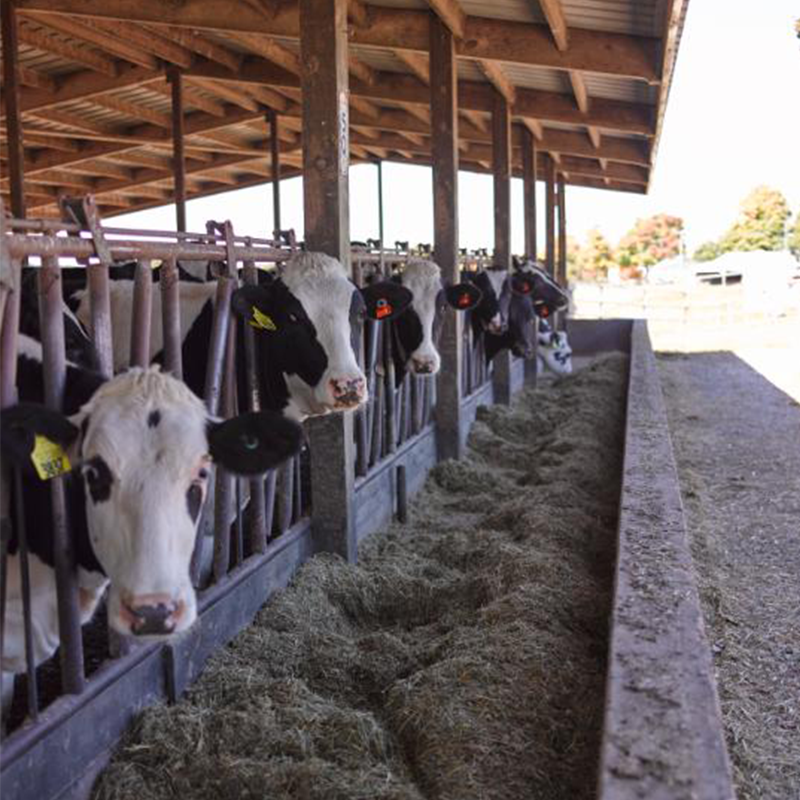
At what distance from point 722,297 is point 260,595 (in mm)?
36961

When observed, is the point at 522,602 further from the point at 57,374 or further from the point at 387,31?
the point at 387,31

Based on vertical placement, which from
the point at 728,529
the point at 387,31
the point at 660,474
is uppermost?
the point at 387,31

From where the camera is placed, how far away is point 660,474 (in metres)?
5.98

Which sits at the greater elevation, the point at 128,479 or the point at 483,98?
the point at 483,98

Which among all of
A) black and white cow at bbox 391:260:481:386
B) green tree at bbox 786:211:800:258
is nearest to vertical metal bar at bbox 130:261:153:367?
black and white cow at bbox 391:260:481:386

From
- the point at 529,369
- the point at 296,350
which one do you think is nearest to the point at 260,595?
the point at 296,350

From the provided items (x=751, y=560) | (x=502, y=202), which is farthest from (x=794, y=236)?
(x=751, y=560)

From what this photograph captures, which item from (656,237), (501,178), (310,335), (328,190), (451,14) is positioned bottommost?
(310,335)

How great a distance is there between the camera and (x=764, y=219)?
222ft

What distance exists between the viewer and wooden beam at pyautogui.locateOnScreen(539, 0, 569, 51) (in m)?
7.48

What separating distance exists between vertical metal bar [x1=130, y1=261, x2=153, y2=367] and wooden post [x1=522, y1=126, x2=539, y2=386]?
461 inches

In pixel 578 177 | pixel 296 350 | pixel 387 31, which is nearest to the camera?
pixel 296 350

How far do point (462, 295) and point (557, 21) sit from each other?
2318 millimetres

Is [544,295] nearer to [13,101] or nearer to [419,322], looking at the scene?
[419,322]
